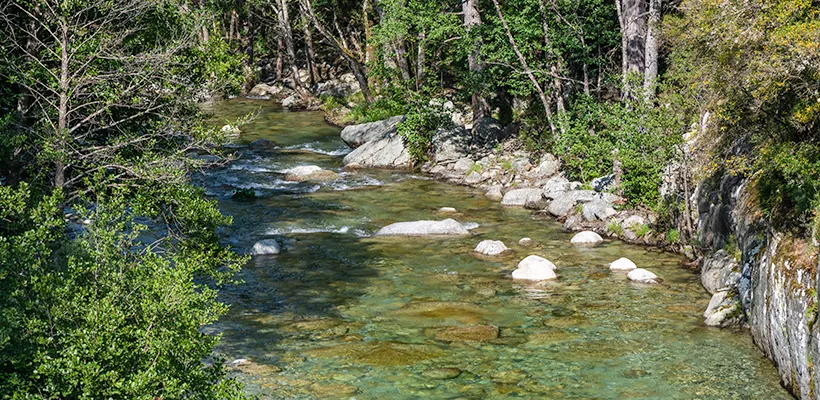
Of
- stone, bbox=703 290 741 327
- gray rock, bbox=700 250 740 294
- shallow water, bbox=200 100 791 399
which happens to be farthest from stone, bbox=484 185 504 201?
stone, bbox=703 290 741 327

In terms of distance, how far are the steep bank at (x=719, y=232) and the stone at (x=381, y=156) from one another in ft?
0.34

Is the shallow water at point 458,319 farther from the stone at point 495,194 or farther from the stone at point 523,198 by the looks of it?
the stone at point 495,194

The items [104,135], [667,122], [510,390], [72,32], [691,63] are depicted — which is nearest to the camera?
[510,390]

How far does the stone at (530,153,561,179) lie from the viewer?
2734 centimetres

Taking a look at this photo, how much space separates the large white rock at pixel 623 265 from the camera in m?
19.0

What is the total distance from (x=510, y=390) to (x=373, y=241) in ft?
31.3

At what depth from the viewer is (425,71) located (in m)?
32.3

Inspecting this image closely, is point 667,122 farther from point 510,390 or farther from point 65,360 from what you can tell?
point 65,360

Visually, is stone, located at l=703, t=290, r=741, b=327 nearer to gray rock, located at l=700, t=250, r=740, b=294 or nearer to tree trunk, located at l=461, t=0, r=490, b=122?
gray rock, located at l=700, t=250, r=740, b=294

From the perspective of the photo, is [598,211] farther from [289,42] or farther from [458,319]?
[289,42]

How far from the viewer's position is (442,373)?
13.5 m

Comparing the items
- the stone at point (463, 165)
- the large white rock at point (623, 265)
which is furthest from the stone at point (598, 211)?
the stone at point (463, 165)

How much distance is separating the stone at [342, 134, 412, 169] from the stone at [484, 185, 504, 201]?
5.37m

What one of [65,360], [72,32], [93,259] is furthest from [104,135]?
[65,360]
